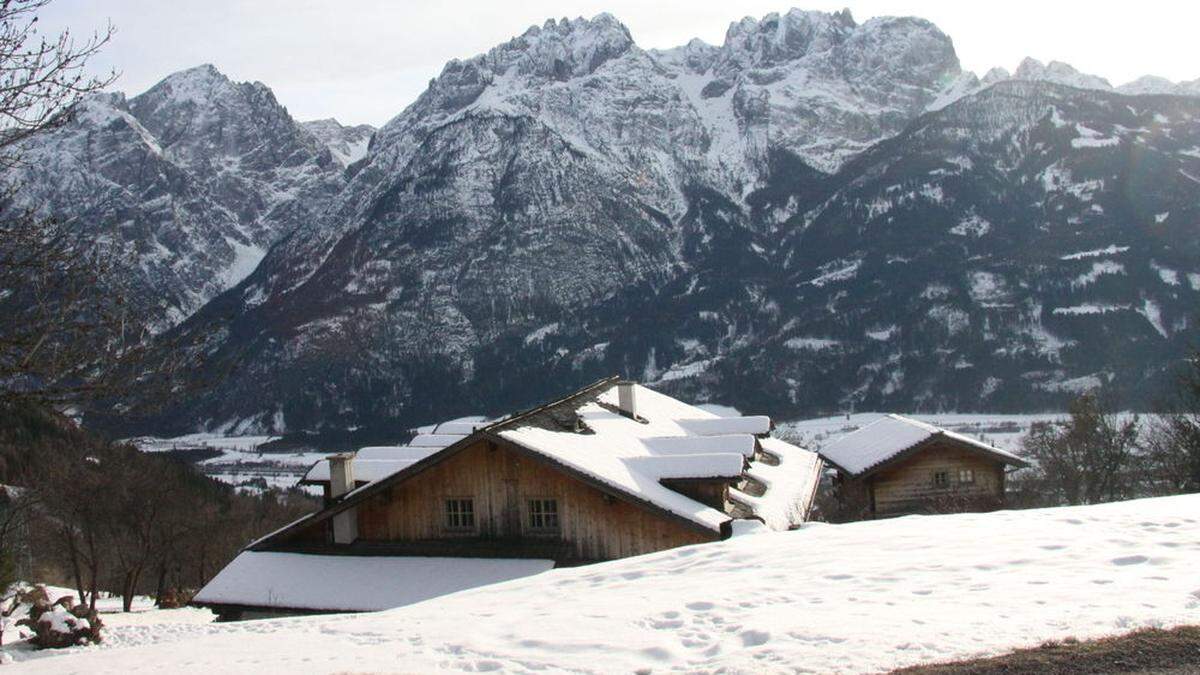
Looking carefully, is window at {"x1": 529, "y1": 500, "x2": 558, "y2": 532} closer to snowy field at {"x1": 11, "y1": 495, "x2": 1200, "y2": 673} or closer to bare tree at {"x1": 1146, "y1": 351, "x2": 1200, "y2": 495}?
snowy field at {"x1": 11, "y1": 495, "x2": 1200, "y2": 673}

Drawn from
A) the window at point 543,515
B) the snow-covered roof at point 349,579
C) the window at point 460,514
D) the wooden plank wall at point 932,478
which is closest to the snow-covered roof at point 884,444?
the wooden plank wall at point 932,478

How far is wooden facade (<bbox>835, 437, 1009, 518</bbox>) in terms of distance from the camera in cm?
3925

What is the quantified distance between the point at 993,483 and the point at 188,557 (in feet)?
188

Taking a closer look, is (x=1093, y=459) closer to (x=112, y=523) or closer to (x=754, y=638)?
(x=754, y=638)

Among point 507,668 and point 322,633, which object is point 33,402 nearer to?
point 322,633

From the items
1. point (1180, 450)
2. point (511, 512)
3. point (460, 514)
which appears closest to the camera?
point (511, 512)

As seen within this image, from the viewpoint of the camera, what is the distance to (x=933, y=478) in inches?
1566

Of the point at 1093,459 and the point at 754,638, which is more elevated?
the point at 1093,459

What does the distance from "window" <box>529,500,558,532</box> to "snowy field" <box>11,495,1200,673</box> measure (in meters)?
9.36

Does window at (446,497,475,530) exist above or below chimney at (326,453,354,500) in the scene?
below

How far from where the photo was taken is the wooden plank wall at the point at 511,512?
83.6 feet

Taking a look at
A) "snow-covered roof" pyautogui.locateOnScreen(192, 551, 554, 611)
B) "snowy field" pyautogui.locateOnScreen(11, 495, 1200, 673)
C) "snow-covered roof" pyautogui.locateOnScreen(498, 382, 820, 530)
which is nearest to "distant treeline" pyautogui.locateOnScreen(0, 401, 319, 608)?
"snow-covered roof" pyautogui.locateOnScreen(192, 551, 554, 611)

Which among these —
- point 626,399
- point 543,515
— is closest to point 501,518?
point 543,515

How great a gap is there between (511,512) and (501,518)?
1.12 feet
